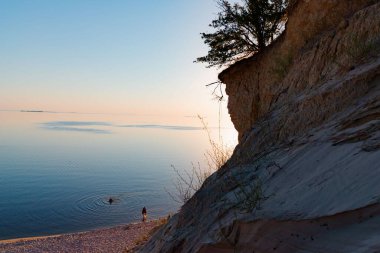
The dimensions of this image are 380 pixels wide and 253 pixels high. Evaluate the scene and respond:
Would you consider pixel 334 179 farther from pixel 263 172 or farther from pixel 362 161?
pixel 263 172

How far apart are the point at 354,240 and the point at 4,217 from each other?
123ft

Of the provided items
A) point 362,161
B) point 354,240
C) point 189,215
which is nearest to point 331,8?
point 189,215

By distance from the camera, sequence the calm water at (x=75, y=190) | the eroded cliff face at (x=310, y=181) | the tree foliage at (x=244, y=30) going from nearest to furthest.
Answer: the eroded cliff face at (x=310, y=181) → the tree foliage at (x=244, y=30) → the calm water at (x=75, y=190)

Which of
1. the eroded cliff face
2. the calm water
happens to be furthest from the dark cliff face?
the calm water

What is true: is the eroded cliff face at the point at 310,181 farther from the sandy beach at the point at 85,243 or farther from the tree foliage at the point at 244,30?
the sandy beach at the point at 85,243

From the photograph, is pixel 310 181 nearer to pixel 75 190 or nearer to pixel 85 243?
pixel 85 243

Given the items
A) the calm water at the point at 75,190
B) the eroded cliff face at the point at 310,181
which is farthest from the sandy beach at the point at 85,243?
the eroded cliff face at the point at 310,181

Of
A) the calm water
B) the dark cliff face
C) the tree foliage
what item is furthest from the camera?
the calm water

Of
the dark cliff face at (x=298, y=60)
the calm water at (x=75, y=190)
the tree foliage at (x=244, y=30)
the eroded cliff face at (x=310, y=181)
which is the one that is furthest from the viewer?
the calm water at (x=75, y=190)

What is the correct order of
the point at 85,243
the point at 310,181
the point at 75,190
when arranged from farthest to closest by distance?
the point at 75,190 < the point at 85,243 < the point at 310,181

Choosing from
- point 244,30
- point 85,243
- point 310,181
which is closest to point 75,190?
point 85,243

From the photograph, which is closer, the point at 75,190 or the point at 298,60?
the point at 298,60

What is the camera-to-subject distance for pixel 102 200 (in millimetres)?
42219

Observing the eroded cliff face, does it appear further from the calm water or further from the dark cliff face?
the calm water
